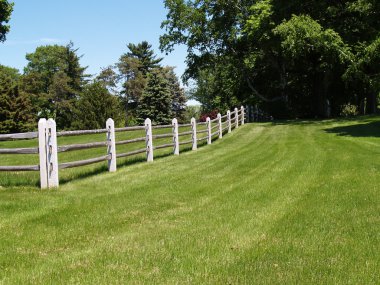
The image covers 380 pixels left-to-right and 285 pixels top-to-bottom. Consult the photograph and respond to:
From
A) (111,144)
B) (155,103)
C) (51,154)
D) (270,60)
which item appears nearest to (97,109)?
(155,103)

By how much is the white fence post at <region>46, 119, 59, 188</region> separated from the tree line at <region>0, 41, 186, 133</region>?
122 ft

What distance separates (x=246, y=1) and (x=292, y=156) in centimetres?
2871

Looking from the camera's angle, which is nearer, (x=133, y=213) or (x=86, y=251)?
(x=86, y=251)

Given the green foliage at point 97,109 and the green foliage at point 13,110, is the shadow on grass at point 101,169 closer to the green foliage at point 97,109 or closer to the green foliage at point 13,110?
the green foliage at point 97,109

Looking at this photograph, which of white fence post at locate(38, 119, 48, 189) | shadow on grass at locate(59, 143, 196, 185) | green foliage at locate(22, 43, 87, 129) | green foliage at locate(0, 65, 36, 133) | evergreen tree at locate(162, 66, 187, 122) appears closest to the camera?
white fence post at locate(38, 119, 48, 189)

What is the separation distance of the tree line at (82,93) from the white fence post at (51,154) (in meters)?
37.2

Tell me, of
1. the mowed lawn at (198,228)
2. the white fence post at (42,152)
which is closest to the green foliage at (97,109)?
the mowed lawn at (198,228)

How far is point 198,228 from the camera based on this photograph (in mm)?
6199

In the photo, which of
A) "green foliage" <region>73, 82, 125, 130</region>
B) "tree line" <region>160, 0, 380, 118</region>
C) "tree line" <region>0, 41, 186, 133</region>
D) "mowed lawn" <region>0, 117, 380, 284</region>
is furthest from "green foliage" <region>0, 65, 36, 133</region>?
"mowed lawn" <region>0, 117, 380, 284</region>

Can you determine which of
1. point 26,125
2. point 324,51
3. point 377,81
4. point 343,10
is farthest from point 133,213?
point 26,125

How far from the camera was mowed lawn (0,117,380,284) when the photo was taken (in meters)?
4.55

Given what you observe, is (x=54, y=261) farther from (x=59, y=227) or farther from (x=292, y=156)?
(x=292, y=156)

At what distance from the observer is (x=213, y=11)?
41.3m

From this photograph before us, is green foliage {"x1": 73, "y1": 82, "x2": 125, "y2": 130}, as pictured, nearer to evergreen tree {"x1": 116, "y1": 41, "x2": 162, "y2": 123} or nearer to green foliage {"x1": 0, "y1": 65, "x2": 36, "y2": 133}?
green foliage {"x1": 0, "y1": 65, "x2": 36, "y2": 133}
